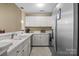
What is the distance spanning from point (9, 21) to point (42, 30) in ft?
8.01

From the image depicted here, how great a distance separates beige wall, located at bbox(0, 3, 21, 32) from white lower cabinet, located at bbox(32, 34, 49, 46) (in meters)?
1.23

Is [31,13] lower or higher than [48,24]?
higher

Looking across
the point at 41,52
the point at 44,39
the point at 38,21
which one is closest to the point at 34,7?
the point at 38,21

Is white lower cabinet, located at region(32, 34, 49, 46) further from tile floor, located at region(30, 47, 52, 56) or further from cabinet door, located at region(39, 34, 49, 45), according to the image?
tile floor, located at region(30, 47, 52, 56)

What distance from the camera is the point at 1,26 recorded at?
3.49 m

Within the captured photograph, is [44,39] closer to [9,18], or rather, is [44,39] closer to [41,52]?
[41,52]

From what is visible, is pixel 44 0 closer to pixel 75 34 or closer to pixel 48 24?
pixel 75 34

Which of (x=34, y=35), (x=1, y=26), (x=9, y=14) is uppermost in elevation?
(x=9, y=14)

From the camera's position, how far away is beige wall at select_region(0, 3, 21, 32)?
3287 millimetres

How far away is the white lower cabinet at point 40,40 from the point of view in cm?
534

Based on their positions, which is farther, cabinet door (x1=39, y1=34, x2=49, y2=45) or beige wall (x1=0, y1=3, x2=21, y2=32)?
cabinet door (x1=39, y1=34, x2=49, y2=45)

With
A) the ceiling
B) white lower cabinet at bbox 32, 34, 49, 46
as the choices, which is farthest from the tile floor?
the ceiling

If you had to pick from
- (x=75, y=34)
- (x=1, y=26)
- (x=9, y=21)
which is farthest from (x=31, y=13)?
(x=75, y=34)

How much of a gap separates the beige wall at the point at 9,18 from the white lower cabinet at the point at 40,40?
123 cm
